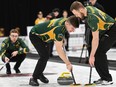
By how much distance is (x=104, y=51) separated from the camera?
598 centimetres

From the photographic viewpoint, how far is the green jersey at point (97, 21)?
218 inches

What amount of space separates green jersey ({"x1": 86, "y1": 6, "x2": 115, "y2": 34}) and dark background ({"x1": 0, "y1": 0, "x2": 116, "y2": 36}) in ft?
43.6

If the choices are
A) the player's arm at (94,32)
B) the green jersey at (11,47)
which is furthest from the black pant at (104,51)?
the green jersey at (11,47)

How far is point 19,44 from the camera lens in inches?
307

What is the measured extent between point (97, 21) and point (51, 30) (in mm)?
711

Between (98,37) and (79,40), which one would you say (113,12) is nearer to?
(79,40)

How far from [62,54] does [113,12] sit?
14.1 m

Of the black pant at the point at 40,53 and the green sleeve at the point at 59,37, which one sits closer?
the green sleeve at the point at 59,37

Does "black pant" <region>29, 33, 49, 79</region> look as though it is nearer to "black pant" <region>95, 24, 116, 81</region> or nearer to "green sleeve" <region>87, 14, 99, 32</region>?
"black pant" <region>95, 24, 116, 81</region>

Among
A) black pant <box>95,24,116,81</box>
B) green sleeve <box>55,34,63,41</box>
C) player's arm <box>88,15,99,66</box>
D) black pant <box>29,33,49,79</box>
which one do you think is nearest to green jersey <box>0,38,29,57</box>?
black pant <box>29,33,49,79</box>

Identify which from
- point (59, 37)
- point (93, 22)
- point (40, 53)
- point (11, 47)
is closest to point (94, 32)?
point (93, 22)

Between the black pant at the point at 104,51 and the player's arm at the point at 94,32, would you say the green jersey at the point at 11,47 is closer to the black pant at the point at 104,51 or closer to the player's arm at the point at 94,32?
the black pant at the point at 104,51

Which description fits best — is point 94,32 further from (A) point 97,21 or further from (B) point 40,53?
(B) point 40,53

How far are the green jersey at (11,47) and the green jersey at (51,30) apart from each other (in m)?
1.58
